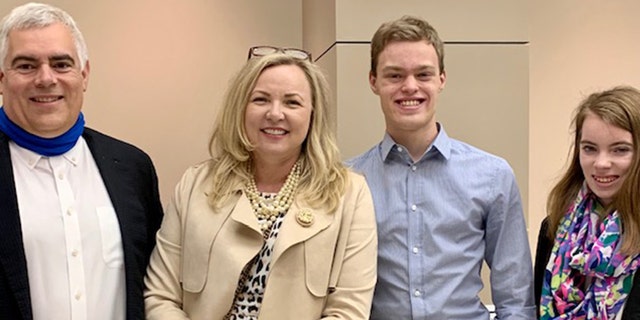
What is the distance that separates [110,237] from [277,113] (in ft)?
2.02

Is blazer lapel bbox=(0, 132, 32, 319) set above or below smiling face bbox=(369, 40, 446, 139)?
below

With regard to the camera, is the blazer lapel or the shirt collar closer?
the blazer lapel

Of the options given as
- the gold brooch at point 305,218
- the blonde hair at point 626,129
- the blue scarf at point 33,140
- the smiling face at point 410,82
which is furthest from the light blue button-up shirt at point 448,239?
the blue scarf at point 33,140

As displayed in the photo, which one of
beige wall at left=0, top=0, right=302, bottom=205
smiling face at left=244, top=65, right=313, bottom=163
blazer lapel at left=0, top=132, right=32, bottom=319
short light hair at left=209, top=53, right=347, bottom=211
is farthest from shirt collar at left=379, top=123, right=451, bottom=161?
beige wall at left=0, top=0, right=302, bottom=205

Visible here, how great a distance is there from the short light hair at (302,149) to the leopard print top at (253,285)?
0.63ft

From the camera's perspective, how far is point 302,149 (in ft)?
6.67

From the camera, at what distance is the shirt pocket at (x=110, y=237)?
1875mm

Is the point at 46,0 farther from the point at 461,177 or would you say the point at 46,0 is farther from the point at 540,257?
the point at 540,257

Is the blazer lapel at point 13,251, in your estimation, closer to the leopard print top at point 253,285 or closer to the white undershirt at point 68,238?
the white undershirt at point 68,238

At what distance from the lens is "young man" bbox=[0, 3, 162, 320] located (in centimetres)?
174

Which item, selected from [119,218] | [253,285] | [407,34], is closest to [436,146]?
[407,34]

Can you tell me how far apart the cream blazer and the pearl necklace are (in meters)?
0.03

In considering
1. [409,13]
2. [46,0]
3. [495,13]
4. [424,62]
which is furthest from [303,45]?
[424,62]

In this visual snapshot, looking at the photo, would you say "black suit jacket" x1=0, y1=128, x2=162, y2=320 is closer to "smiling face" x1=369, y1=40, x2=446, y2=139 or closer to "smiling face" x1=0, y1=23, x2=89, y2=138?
"smiling face" x1=0, y1=23, x2=89, y2=138
